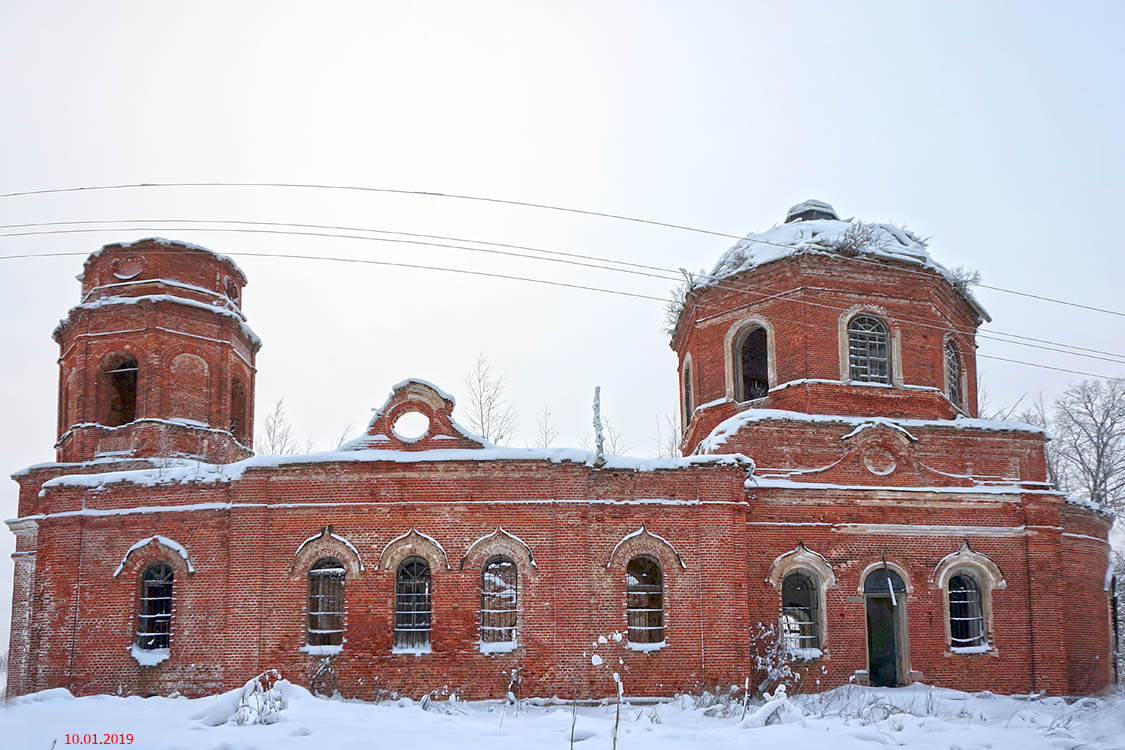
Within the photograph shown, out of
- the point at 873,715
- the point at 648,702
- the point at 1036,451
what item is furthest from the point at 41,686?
the point at 1036,451

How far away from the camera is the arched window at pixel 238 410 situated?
24.1 metres

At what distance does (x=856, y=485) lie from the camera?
19.9 meters

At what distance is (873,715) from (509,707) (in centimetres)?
590

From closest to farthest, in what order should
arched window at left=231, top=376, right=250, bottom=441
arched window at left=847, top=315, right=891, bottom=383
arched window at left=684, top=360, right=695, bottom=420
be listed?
arched window at left=847, top=315, right=891, bottom=383 < arched window at left=231, top=376, right=250, bottom=441 < arched window at left=684, top=360, right=695, bottom=420

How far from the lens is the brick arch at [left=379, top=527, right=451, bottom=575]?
18094 millimetres

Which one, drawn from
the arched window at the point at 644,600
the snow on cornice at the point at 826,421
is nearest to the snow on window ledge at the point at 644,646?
the arched window at the point at 644,600

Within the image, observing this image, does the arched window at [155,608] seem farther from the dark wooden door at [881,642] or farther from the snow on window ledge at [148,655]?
the dark wooden door at [881,642]

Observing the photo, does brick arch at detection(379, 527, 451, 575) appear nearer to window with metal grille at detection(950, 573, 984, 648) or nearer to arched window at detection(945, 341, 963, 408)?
window with metal grille at detection(950, 573, 984, 648)

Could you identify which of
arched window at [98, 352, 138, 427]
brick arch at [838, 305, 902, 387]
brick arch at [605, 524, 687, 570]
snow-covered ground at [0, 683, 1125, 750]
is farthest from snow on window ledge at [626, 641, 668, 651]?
arched window at [98, 352, 138, 427]

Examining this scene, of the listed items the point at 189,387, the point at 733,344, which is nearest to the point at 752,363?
the point at 733,344

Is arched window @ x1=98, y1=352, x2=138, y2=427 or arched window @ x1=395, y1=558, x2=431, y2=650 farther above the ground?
arched window @ x1=98, y1=352, x2=138, y2=427

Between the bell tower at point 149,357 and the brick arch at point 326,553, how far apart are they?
17.1ft

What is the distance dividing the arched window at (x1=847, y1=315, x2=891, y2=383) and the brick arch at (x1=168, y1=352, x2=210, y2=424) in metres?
14.1

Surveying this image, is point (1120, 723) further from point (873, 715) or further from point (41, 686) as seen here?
point (41, 686)
